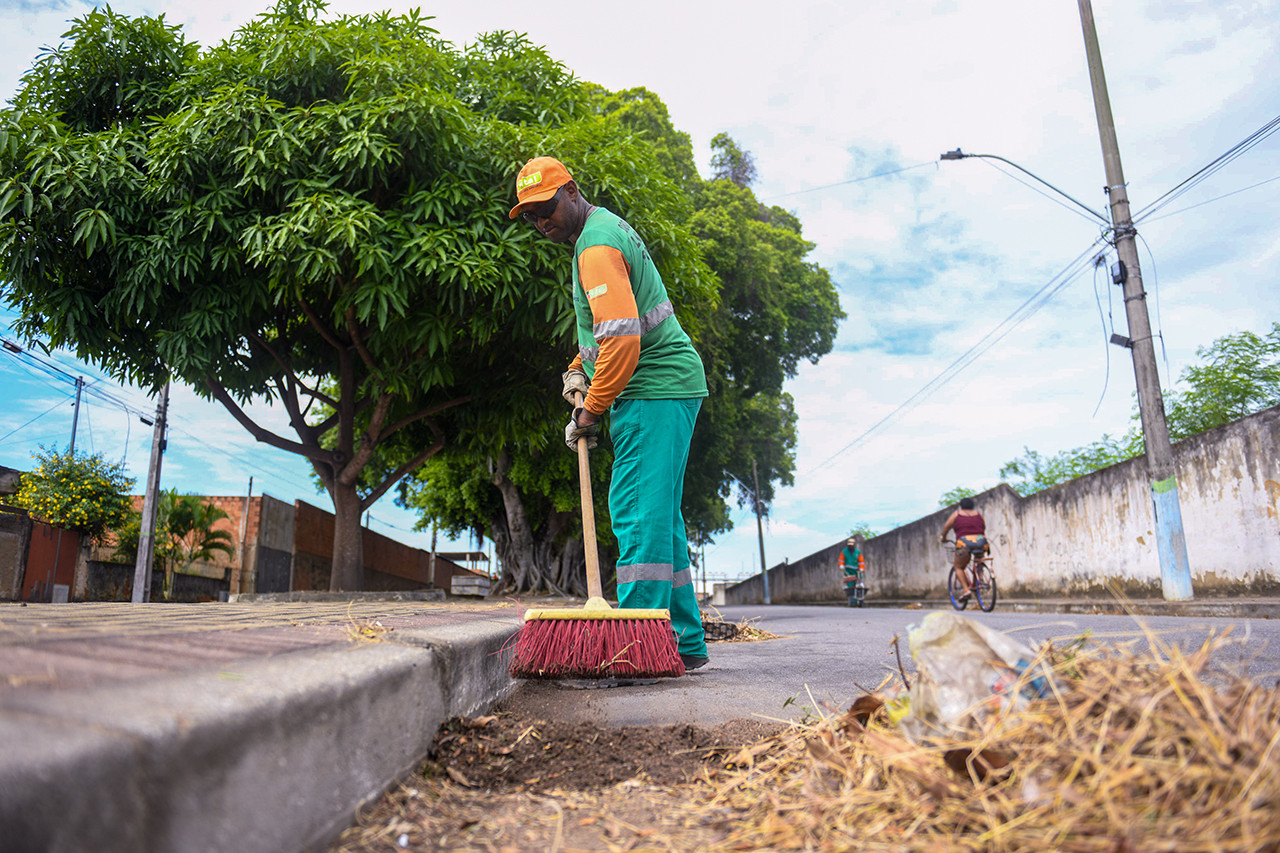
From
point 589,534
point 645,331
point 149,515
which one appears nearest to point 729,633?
point 589,534

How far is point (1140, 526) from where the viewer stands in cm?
1114

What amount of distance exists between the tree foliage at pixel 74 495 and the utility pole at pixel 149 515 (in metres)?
1.56

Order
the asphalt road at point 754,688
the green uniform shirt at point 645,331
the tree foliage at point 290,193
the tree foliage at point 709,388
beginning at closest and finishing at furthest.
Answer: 1. the asphalt road at point 754,688
2. the green uniform shirt at point 645,331
3. the tree foliage at point 290,193
4. the tree foliage at point 709,388

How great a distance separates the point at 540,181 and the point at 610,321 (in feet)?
2.45

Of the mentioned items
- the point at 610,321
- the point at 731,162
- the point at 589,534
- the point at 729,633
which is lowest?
the point at 729,633

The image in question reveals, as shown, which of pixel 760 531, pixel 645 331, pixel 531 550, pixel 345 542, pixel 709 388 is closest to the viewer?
pixel 645 331

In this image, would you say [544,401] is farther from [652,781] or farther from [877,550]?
[877,550]

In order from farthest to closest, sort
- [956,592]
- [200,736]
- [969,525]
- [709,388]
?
[709,388]
[956,592]
[969,525]
[200,736]

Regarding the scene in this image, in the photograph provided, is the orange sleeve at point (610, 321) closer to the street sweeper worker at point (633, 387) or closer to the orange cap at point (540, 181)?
the street sweeper worker at point (633, 387)

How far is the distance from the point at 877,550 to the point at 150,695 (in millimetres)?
22038

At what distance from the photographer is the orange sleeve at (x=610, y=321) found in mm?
3133

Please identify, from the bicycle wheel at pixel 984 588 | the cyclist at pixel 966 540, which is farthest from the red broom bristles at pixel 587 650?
the bicycle wheel at pixel 984 588

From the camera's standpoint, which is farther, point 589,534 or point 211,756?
point 589,534

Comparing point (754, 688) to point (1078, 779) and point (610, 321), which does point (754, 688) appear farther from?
point (1078, 779)
